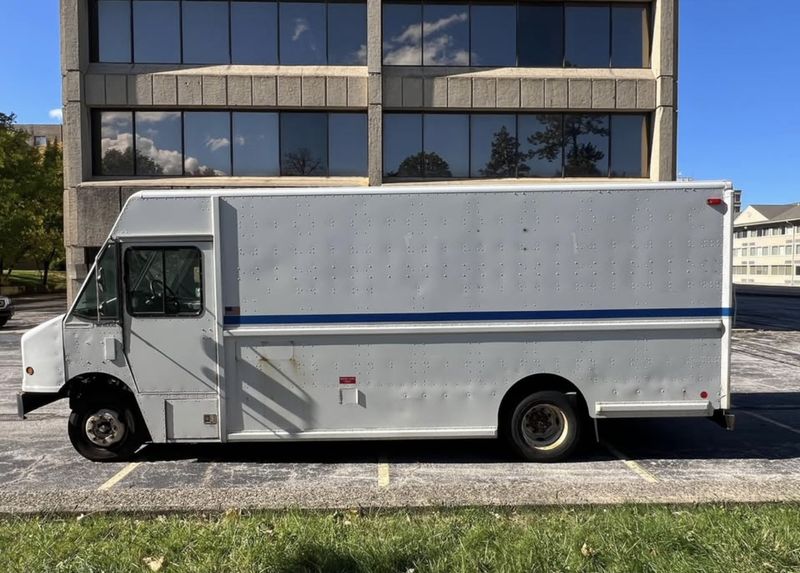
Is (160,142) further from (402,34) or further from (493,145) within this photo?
(493,145)

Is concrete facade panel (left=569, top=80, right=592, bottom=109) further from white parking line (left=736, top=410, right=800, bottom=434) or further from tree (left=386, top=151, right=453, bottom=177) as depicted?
white parking line (left=736, top=410, right=800, bottom=434)

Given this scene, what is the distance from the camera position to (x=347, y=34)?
1755 centimetres

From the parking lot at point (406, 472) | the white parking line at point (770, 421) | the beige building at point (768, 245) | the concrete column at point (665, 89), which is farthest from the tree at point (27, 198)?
the beige building at point (768, 245)

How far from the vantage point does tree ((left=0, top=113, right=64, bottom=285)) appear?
101 feet

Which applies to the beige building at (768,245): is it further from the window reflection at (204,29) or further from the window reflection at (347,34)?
the window reflection at (204,29)

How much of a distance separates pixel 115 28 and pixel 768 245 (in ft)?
272

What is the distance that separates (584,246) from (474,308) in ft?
4.10

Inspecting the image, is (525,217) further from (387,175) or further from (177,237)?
(387,175)

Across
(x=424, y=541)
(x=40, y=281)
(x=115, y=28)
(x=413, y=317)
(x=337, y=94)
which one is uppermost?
(x=115, y=28)

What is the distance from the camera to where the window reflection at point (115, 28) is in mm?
17406

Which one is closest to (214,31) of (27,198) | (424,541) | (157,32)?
(157,32)

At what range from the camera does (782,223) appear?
236ft

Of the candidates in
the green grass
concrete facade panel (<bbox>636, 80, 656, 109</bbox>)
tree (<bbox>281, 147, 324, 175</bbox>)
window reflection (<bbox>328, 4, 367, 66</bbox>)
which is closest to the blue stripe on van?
the green grass

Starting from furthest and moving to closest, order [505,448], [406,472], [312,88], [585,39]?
[585,39], [312,88], [505,448], [406,472]
